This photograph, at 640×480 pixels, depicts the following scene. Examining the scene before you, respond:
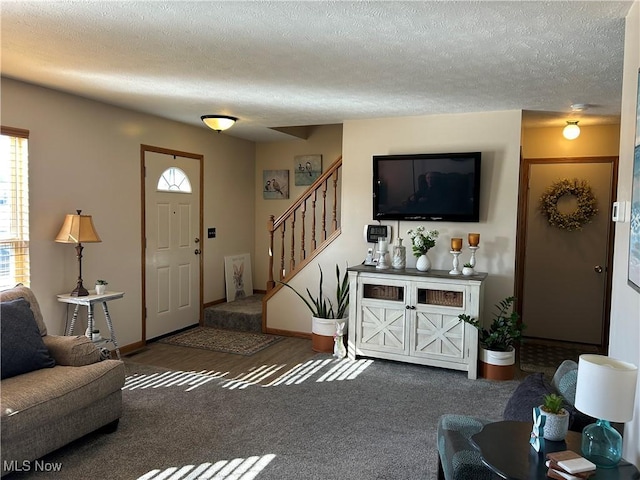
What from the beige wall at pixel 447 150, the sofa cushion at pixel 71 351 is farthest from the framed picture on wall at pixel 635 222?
the sofa cushion at pixel 71 351

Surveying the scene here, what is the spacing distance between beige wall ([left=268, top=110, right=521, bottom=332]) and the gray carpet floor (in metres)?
1.11

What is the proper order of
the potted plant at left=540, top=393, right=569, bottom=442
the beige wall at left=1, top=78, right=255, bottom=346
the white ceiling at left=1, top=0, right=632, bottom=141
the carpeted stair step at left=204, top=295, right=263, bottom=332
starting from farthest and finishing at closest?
the carpeted stair step at left=204, top=295, right=263, bottom=332, the beige wall at left=1, top=78, right=255, bottom=346, the white ceiling at left=1, top=0, right=632, bottom=141, the potted plant at left=540, top=393, right=569, bottom=442

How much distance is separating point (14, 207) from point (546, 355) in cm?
504

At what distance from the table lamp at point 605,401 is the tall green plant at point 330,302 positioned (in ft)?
10.8

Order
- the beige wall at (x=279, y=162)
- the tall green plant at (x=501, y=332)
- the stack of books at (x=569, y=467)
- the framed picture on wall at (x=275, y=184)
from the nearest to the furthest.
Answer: the stack of books at (x=569, y=467) < the tall green plant at (x=501, y=332) < the beige wall at (x=279, y=162) < the framed picture on wall at (x=275, y=184)

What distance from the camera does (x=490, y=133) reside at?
448 centimetres

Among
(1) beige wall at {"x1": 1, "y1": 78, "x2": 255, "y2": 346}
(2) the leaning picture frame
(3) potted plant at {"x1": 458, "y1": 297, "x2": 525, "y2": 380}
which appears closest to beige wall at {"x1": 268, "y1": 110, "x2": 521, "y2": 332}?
(3) potted plant at {"x1": 458, "y1": 297, "x2": 525, "y2": 380}

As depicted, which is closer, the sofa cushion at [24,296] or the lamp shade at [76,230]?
the sofa cushion at [24,296]

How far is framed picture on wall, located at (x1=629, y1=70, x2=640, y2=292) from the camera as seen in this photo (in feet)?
6.10

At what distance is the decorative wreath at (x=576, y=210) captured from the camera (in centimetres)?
507

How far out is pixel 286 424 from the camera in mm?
3230

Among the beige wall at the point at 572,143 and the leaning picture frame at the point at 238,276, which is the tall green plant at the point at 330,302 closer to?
the leaning picture frame at the point at 238,276

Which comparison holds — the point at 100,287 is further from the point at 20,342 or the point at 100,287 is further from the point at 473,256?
the point at 473,256

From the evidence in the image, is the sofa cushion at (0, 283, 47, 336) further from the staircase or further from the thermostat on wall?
the thermostat on wall
